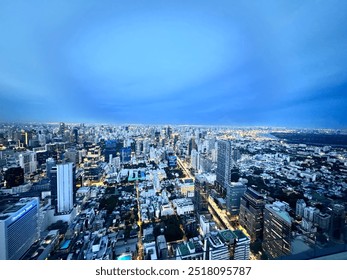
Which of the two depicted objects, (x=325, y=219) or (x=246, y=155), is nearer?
(x=325, y=219)

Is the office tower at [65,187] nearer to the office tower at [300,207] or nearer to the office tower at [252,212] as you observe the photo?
the office tower at [252,212]

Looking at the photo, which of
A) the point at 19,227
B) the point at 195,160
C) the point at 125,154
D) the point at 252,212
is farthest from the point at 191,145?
the point at 19,227

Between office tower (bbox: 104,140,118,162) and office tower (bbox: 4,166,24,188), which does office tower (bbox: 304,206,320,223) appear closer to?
office tower (bbox: 4,166,24,188)

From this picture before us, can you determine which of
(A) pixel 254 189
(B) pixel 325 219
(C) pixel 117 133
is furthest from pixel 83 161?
(B) pixel 325 219

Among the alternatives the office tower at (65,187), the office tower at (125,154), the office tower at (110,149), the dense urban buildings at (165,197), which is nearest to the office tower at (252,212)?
the dense urban buildings at (165,197)

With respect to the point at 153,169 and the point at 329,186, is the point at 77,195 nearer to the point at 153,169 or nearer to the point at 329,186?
the point at 153,169
